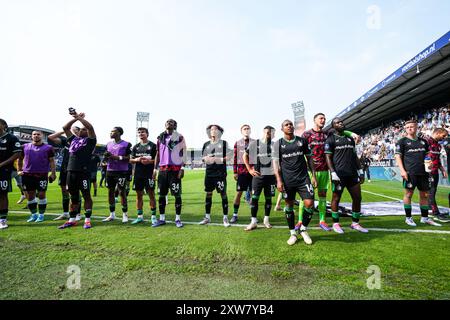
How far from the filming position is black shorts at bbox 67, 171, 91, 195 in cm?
506

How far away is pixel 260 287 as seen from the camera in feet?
8.14

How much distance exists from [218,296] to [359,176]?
3.88 m

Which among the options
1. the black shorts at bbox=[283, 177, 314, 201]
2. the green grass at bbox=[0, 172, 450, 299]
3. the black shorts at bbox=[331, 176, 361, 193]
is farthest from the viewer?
the black shorts at bbox=[331, 176, 361, 193]

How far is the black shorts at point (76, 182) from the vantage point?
5.06 meters

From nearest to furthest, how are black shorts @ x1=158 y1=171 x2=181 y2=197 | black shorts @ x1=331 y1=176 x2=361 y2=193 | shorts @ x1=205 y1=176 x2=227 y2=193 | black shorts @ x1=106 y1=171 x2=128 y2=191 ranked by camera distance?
black shorts @ x1=331 y1=176 x2=361 y2=193 → black shorts @ x1=158 y1=171 x2=181 y2=197 → shorts @ x1=205 y1=176 x2=227 y2=193 → black shorts @ x1=106 y1=171 x2=128 y2=191

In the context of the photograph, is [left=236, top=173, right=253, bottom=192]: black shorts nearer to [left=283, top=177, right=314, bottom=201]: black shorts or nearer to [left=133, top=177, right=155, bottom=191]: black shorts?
[left=283, top=177, right=314, bottom=201]: black shorts

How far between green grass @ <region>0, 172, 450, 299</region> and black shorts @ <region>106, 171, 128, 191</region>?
4.70 feet

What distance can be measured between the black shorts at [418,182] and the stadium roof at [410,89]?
479 inches

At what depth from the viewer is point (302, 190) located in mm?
4062

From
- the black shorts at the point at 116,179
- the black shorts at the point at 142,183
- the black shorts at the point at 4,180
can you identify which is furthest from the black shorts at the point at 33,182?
the black shorts at the point at 142,183

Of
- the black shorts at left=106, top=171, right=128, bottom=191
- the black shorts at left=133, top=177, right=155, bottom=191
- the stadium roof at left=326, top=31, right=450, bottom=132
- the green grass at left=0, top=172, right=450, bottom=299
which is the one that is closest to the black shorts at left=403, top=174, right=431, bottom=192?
the green grass at left=0, top=172, right=450, bottom=299

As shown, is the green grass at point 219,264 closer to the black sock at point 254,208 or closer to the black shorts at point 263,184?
the black sock at point 254,208

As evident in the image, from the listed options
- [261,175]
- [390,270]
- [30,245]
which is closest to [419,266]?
[390,270]
